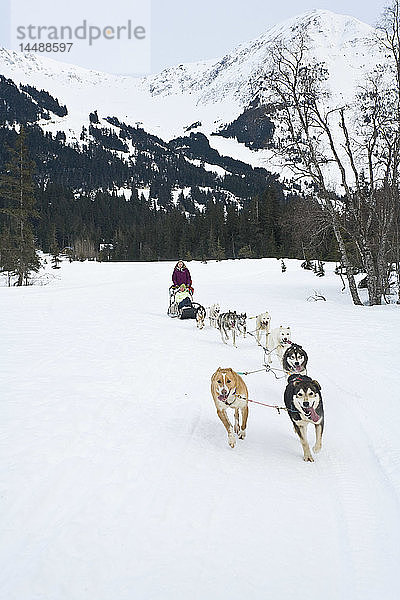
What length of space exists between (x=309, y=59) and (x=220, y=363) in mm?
15857

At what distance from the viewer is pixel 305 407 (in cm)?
390

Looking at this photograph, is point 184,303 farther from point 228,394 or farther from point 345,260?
point 228,394

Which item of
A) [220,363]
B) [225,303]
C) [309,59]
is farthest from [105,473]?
[309,59]

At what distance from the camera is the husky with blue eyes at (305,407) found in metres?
3.91

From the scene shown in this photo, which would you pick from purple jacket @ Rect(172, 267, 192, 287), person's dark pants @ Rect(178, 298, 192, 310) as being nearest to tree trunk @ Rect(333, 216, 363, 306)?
purple jacket @ Rect(172, 267, 192, 287)

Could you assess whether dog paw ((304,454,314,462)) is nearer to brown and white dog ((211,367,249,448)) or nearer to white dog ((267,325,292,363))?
brown and white dog ((211,367,249,448))

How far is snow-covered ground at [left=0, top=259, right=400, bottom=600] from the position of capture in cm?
257

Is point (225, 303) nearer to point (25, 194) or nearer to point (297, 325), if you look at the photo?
point (297, 325)

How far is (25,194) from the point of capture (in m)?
25.8

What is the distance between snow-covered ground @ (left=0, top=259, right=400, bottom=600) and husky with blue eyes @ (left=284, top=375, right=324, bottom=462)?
23 cm

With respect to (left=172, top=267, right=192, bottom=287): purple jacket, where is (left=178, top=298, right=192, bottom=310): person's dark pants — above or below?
below

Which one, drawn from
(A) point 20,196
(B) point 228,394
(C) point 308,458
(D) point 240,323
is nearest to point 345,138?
(D) point 240,323

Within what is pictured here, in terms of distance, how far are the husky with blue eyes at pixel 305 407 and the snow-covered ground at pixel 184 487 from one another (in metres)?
0.23

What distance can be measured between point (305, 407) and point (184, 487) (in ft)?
4.58
